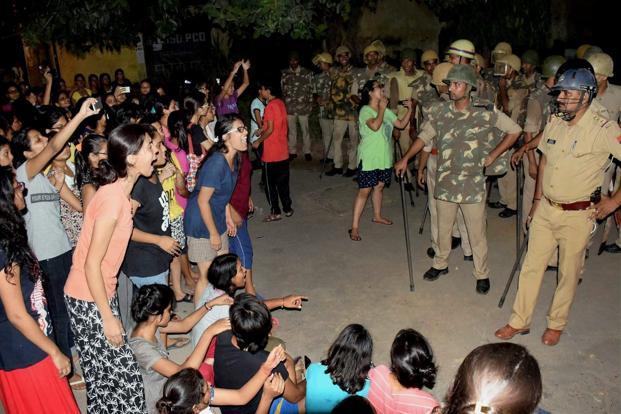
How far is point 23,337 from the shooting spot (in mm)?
2934

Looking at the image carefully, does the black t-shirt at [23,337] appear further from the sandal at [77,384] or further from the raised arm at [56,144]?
the sandal at [77,384]

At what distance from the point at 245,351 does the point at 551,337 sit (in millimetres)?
2773

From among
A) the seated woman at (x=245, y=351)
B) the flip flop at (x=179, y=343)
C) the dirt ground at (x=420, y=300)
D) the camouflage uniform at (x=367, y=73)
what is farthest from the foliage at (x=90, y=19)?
the seated woman at (x=245, y=351)

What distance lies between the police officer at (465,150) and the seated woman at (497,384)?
355cm

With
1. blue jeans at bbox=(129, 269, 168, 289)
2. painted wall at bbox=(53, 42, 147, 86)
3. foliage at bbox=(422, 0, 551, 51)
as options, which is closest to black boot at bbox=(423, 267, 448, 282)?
blue jeans at bbox=(129, 269, 168, 289)

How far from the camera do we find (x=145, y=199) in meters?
4.12

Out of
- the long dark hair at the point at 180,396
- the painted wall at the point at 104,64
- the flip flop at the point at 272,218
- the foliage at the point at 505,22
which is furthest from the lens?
the foliage at the point at 505,22

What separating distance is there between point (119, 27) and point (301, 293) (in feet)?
22.0

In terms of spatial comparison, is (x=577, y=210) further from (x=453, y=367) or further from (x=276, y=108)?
(x=276, y=108)

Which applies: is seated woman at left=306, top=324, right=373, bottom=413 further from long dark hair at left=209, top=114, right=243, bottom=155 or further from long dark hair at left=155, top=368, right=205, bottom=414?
long dark hair at left=209, top=114, right=243, bottom=155

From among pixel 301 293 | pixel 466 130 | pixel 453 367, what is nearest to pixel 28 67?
pixel 301 293

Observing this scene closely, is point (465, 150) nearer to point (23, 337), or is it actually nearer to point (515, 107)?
point (515, 107)

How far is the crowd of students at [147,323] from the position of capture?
9.07 ft

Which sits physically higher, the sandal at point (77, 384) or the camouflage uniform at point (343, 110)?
the camouflage uniform at point (343, 110)
